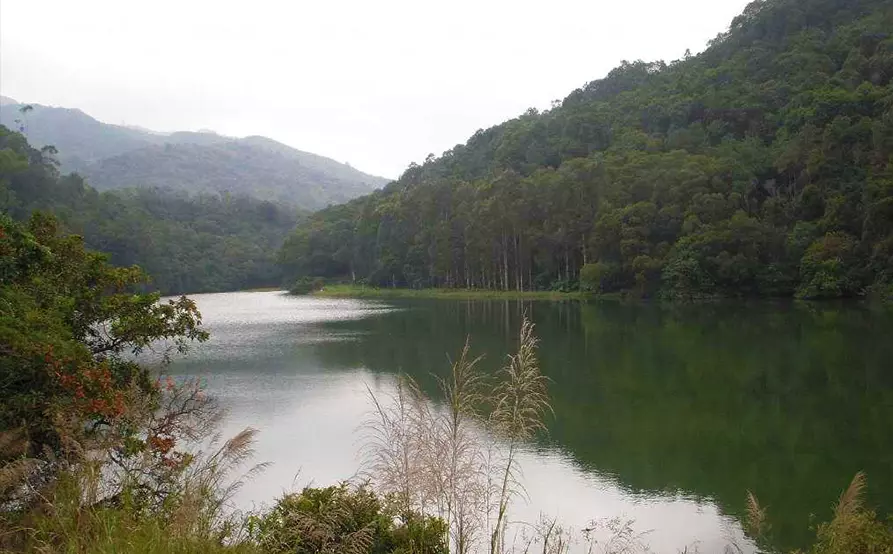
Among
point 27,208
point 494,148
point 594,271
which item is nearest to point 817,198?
point 594,271

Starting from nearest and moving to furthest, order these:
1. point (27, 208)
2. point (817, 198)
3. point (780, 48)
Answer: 1. point (817, 198)
2. point (27, 208)
3. point (780, 48)

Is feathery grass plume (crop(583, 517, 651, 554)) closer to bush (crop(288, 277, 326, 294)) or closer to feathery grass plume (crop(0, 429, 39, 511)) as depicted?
feathery grass plume (crop(0, 429, 39, 511))

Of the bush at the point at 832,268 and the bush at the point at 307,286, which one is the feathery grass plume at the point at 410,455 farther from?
the bush at the point at 307,286

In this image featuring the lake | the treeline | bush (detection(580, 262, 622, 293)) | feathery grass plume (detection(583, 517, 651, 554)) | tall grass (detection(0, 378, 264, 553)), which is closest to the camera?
tall grass (detection(0, 378, 264, 553))

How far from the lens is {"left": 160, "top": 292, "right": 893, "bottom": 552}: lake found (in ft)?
31.9

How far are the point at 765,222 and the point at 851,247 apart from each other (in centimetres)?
745

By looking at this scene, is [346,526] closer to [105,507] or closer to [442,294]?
[105,507]

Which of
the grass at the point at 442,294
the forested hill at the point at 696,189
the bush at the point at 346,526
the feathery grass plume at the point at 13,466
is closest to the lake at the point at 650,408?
the bush at the point at 346,526

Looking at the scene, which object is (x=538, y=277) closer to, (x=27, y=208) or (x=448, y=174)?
(x=448, y=174)

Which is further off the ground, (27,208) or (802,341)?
(27,208)

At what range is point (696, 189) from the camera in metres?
50.6

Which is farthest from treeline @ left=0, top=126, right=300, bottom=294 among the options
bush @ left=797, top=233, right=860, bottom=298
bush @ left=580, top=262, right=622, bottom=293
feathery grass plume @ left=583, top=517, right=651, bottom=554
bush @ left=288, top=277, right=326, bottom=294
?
bush @ left=797, top=233, right=860, bottom=298

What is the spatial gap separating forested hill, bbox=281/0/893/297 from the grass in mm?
1854

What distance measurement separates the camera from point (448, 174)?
3477 inches
